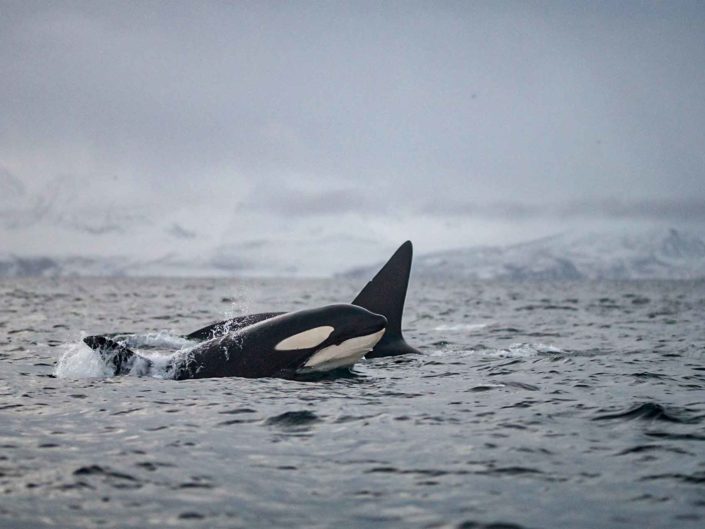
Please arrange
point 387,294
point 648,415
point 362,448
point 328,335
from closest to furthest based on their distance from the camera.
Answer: point 362,448, point 648,415, point 328,335, point 387,294

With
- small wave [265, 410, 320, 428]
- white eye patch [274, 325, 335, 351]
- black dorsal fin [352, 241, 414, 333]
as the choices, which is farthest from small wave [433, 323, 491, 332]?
small wave [265, 410, 320, 428]

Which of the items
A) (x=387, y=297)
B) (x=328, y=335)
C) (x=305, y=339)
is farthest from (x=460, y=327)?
(x=305, y=339)

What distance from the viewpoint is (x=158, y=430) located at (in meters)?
8.49

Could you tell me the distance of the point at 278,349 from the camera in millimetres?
12305

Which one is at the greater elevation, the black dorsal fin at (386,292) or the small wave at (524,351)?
the black dorsal fin at (386,292)

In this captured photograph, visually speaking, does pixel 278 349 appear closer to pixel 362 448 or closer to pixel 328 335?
pixel 328 335

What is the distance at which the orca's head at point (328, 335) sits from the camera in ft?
40.5

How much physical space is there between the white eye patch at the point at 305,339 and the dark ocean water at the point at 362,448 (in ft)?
2.17

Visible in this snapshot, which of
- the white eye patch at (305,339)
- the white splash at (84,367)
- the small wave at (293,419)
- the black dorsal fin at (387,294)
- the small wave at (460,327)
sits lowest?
the small wave at (460,327)

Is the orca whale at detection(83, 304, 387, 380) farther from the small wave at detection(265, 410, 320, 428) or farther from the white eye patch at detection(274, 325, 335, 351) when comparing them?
the small wave at detection(265, 410, 320, 428)

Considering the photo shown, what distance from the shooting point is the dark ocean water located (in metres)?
5.83

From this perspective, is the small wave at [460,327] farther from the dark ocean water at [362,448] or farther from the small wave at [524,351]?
the dark ocean water at [362,448]

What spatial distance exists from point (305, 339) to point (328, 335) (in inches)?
14.5

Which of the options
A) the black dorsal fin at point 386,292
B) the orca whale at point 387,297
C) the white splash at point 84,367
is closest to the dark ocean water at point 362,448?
the white splash at point 84,367
